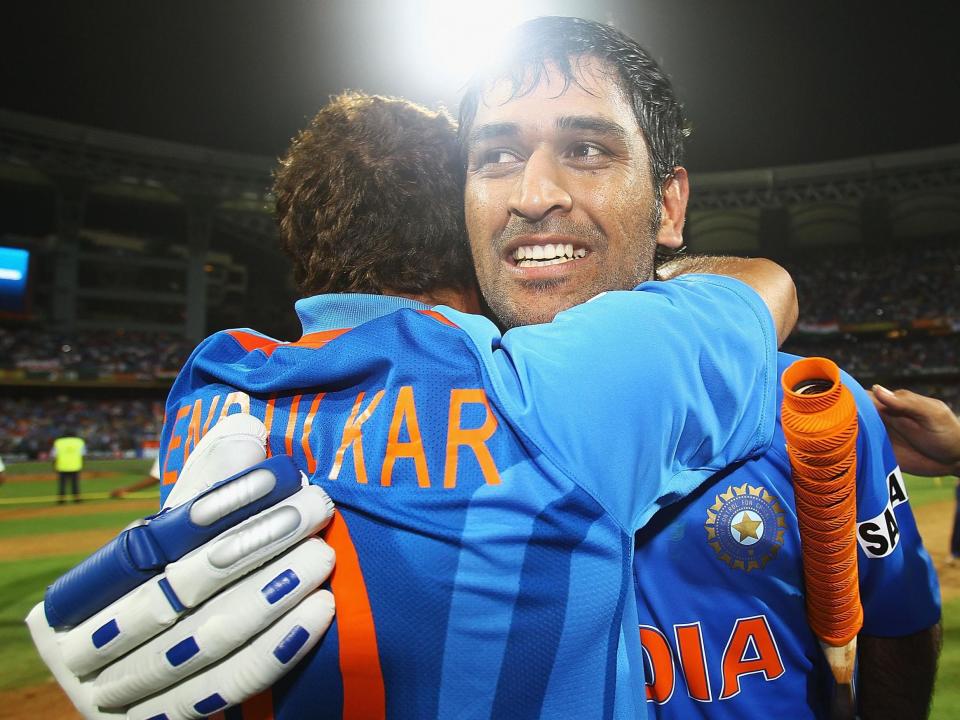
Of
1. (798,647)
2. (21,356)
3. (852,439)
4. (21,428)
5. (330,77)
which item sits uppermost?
(330,77)

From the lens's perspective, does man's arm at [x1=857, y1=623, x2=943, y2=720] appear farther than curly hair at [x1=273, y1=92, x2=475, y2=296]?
Yes

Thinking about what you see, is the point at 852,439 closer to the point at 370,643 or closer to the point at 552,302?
the point at 552,302

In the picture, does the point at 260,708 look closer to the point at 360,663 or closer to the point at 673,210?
the point at 360,663

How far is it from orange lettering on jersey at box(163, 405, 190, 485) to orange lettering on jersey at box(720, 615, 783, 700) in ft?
4.29

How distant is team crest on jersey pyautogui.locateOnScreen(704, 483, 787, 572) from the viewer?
4.85 ft

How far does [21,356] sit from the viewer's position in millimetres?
31281

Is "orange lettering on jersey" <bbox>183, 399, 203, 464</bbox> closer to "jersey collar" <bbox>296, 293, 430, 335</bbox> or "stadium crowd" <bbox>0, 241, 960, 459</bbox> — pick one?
"jersey collar" <bbox>296, 293, 430, 335</bbox>

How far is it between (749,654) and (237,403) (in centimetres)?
129

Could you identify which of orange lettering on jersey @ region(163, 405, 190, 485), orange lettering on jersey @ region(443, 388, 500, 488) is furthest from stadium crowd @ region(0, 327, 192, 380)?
orange lettering on jersey @ region(443, 388, 500, 488)

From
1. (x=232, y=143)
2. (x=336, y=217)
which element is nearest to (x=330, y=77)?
(x=232, y=143)

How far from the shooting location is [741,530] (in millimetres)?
1481

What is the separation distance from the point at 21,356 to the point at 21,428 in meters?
4.60

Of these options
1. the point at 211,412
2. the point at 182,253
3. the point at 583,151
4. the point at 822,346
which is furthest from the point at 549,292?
the point at 182,253

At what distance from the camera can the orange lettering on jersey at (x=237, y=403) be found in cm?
118
